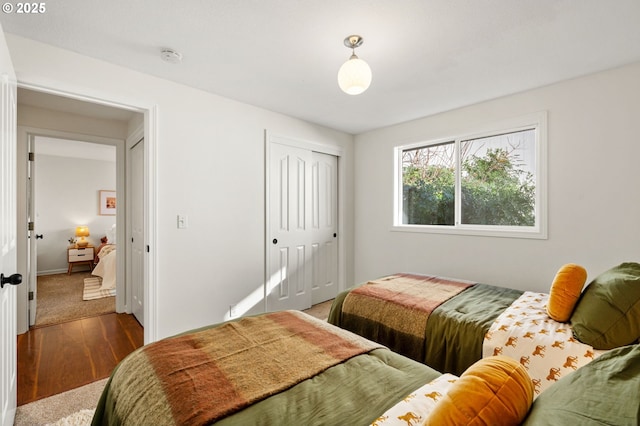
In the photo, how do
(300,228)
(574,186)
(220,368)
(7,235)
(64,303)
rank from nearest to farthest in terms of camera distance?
1. (220,368)
2. (7,235)
3. (574,186)
4. (300,228)
5. (64,303)

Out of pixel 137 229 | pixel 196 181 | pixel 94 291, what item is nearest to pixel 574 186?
pixel 196 181

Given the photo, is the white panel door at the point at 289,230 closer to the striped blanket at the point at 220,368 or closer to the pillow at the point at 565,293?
the striped blanket at the point at 220,368

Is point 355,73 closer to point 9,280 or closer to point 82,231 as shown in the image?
point 9,280

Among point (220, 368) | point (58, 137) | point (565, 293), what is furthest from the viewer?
point (58, 137)

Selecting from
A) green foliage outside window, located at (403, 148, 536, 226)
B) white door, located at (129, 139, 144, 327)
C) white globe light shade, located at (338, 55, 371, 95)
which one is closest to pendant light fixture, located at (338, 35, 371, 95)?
white globe light shade, located at (338, 55, 371, 95)

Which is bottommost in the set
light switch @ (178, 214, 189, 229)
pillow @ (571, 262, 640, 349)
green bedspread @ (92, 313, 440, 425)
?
green bedspread @ (92, 313, 440, 425)

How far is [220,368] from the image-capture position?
1.15 metres

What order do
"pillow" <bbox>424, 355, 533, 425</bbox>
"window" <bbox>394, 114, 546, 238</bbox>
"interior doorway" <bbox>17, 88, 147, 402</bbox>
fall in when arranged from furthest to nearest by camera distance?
1. "interior doorway" <bbox>17, 88, 147, 402</bbox>
2. "window" <bbox>394, 114, 546, 238</bbox>
3. "pillow" <bbox>424, 355, 533, 425</bbox>

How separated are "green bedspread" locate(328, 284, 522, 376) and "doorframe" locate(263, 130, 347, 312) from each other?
1660 millimetres

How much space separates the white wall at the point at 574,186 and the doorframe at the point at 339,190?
1164 mm

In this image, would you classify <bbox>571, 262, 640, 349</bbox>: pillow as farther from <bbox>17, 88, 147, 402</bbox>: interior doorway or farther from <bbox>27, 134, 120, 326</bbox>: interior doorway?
<bbox>27, 134, 120, 326</bbox>: interior doorway

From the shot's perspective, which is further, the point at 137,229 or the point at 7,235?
the point at 137,229

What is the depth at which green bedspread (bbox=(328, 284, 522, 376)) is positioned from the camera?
169 centimetres

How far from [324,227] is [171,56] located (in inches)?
100
